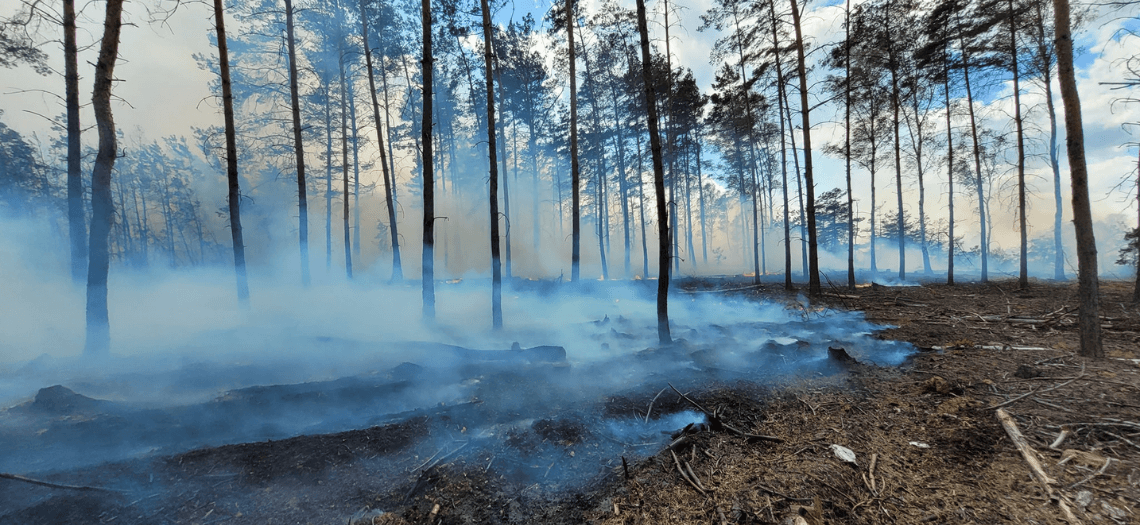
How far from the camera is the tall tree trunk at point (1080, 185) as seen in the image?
209 inches

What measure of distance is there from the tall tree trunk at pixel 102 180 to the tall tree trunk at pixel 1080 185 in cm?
1569

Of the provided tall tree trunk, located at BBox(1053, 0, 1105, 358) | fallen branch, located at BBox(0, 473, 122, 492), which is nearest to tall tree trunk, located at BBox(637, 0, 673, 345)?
tall tree trunk, located at BBox(1053, 0, 1105, 358)

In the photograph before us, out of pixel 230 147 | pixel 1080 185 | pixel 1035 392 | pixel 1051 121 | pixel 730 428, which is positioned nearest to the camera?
pixel 730 428

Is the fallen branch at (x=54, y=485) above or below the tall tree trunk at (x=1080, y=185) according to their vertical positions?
below

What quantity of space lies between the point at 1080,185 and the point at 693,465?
7511 mm

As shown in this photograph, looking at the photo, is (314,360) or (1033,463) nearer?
(1033,463)

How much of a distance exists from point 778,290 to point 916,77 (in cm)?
1248

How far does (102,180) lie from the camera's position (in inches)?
253

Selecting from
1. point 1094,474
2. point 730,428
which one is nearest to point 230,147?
point 730,428

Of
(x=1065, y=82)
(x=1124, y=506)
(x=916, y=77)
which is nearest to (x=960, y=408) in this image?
(x=1124, y=506)

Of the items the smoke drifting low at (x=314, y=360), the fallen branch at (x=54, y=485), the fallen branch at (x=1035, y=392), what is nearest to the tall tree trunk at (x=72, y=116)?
the smoke drifting low at (x=314, y=360)

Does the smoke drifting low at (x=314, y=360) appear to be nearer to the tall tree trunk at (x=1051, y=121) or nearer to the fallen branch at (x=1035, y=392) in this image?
the fallen branch at (x=1035, y=392)

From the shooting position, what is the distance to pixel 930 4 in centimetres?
1450

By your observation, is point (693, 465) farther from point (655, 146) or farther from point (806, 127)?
point (806, 127)
